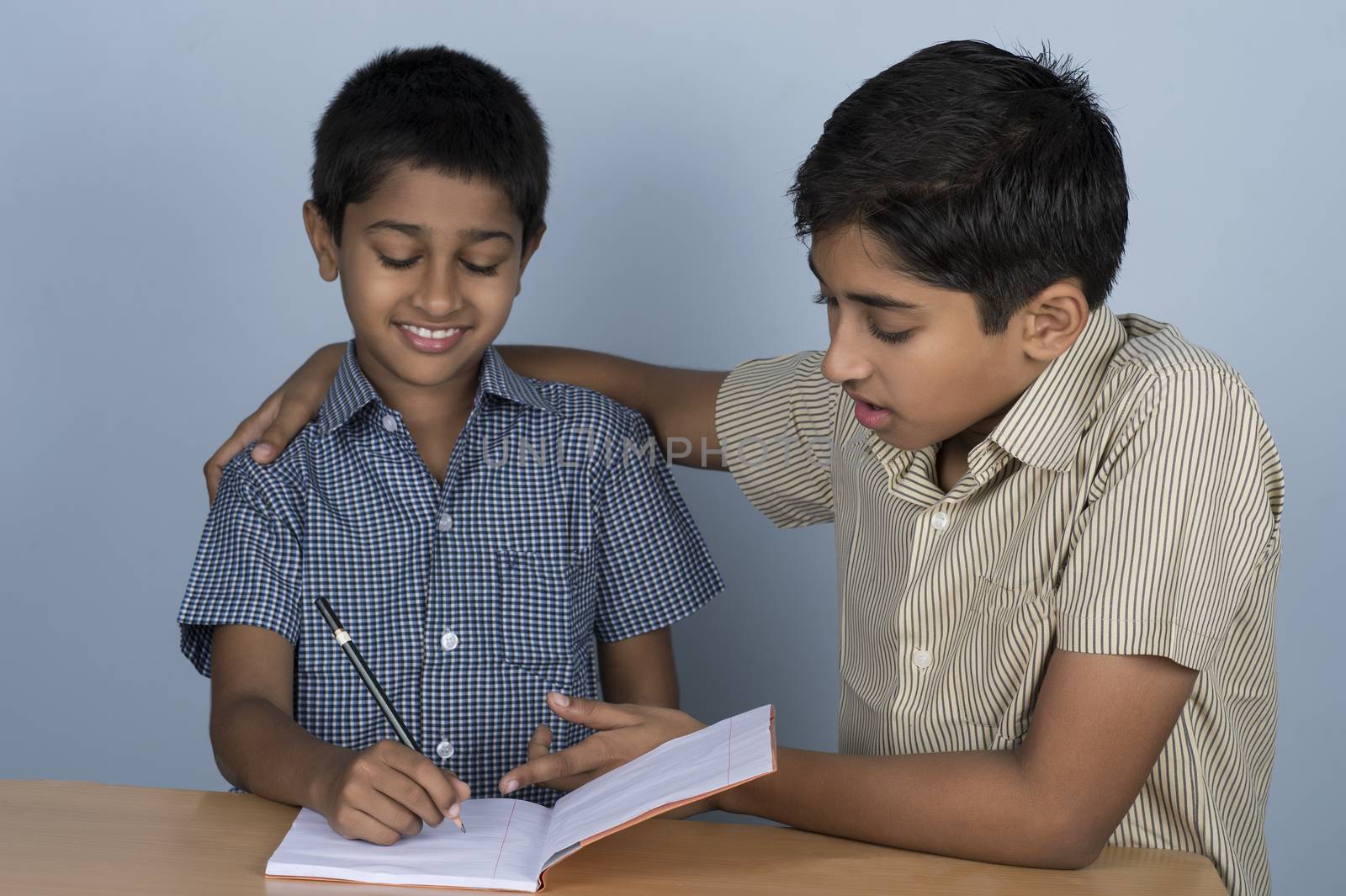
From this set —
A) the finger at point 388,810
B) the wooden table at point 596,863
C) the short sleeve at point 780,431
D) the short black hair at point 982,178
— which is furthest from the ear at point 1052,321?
the finger at point 388,810

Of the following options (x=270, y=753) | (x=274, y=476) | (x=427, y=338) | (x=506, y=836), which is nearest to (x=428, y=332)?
(x=427, y=338)

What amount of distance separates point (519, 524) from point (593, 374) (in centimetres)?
21

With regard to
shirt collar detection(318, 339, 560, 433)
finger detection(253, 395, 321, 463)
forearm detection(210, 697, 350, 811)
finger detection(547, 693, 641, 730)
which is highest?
shirt collar detection(318, 339, 560, 433)

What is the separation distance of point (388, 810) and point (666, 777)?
202 mm

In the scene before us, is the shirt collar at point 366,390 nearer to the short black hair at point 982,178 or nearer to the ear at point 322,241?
the ear at point 322,241

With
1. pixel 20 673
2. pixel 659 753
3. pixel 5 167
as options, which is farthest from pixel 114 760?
pixel 659 753

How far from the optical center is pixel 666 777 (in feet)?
2.88

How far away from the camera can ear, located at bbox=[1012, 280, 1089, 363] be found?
1.03m

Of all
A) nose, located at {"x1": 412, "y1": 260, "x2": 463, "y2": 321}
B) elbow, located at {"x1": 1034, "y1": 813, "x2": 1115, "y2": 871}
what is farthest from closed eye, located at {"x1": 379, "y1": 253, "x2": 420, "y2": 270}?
elbow, located at {"x1": 1034, "y1": 813, "x2": 1115, "y2": 871}

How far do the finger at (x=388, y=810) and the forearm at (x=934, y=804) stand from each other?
25 cm

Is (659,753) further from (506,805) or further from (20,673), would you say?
(20,673)

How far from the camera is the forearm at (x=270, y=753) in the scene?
992mm

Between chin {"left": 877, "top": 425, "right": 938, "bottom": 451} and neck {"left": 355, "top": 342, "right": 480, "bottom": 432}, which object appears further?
neck {"left": 355, "top": 342, "right": 480, "bottom": 432}

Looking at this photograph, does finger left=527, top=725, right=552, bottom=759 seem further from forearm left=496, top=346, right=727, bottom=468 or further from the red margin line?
forearm left=496, top=346, right=727, bottom=468
